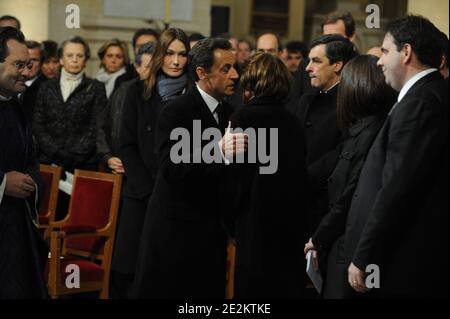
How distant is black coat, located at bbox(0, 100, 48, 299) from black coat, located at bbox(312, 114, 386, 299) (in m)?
1.27

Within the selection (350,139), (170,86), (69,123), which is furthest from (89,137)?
(350,139)

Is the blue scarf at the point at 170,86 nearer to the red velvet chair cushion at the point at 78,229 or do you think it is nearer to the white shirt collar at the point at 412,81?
the red velvet chair cushion at the point at 78,229

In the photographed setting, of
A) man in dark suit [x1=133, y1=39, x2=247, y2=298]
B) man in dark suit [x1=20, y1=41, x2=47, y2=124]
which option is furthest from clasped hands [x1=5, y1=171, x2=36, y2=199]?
man in dark suit [x1=20, y1=41, x2=47, y2=124]

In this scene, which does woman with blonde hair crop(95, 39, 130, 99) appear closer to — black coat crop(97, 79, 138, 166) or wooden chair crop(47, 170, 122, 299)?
black coat crop(97, 79, 138, 166)

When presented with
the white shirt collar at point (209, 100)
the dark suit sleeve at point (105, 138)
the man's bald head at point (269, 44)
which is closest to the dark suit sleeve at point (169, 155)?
the white shirt collar at point (209, 100)

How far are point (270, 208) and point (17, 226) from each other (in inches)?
45.1

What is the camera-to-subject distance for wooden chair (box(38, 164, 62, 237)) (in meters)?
5.76

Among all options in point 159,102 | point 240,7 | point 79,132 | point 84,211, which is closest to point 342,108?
point 159,102

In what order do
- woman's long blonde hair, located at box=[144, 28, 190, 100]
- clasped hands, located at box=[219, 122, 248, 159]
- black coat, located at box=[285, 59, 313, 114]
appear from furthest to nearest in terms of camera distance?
1. black coat, located at box=[285, 59, 313, 114]
2. woman's long blonde hair, located at box=[144, 28, 190, 100]
3. clasped hands, located at box=[219, 122, 248, 159]

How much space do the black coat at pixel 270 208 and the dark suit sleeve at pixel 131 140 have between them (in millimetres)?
1317

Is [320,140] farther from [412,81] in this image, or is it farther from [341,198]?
[412,81]

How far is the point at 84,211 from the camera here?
229 inches

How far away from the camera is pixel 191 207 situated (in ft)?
13.7
